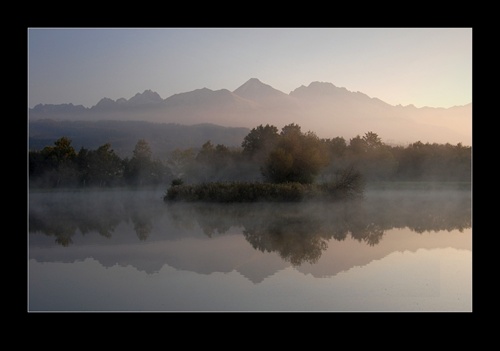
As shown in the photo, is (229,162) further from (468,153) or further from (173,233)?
(468,153)

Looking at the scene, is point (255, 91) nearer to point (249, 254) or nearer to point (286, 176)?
point (286, 176)

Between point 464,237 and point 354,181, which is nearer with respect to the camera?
point 464,237


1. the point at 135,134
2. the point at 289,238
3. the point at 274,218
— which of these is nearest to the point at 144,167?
Answer: the point at 135,134

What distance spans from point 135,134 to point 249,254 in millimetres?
1895

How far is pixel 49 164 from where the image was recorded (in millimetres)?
5273

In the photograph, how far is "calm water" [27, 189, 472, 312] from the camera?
4852 mm

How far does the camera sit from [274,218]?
5266mm

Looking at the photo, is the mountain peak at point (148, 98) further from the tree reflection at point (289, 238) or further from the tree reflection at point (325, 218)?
the tree reflection at point (289, 238)

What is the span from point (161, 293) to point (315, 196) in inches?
80.2

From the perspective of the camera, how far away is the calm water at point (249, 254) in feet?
15.9

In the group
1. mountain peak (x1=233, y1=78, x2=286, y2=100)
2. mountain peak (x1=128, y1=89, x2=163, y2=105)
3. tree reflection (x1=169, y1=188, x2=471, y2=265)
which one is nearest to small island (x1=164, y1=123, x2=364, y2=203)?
tree reflection (x1=169, y1=188, x2=471, y2=265)

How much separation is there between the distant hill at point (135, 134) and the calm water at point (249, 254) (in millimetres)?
563

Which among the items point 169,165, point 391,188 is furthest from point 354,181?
point 169,165

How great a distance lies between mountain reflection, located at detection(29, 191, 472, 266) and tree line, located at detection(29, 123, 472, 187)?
251 mm
